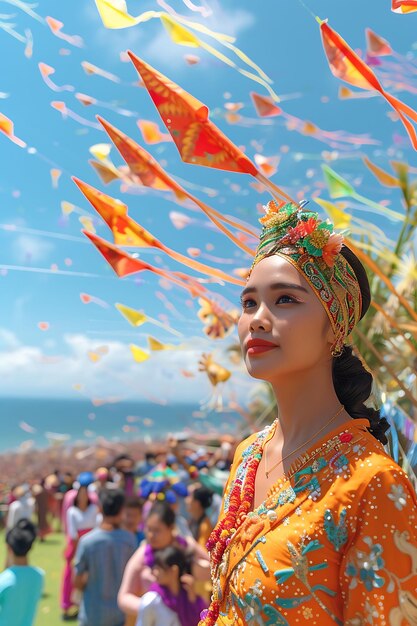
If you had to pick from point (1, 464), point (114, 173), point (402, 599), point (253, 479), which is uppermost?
point (1, 464)

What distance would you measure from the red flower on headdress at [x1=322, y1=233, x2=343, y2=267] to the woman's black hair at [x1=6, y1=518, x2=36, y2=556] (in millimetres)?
2354

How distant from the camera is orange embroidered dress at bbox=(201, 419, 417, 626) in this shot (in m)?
0.98

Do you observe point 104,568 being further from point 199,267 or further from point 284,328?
point 284,328

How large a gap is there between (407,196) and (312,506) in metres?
1.51

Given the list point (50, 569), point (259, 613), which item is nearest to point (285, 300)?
point (259, 613)

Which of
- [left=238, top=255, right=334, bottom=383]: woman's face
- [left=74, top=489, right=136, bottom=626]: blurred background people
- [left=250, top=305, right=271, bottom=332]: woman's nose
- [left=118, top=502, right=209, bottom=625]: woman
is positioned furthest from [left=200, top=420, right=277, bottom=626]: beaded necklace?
[left=74, top=489, right=136, bottom=626]: blurred background people

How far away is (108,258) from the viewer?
72.6 inches

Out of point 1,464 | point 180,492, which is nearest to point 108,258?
point 180,492

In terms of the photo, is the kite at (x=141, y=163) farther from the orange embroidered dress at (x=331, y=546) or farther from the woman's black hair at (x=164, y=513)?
the woman's black hair at (x=164, y=513)

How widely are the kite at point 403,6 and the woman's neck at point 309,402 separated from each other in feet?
2.75

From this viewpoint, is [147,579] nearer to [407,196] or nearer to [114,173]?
[114,173]

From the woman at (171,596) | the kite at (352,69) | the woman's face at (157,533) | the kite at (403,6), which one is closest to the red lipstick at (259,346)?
the kite at (352,69)

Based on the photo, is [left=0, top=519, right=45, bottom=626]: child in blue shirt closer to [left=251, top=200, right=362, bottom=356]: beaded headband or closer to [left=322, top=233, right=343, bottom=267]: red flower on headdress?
[left=251, top=200, right=362, bottom=356]: beaded headband

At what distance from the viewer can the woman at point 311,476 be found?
39.4 inches
